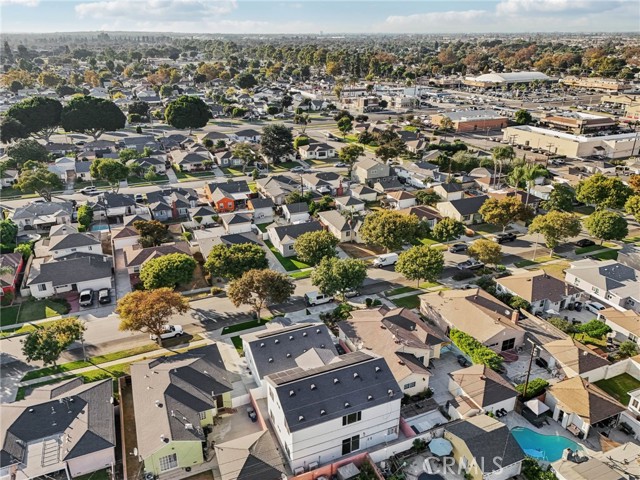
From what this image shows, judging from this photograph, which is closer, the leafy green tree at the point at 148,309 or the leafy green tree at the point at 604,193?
the leafy green tree at the point at 148,309

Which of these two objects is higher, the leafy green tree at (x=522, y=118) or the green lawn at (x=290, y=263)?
the leafy green tree at (x=522, y=118)

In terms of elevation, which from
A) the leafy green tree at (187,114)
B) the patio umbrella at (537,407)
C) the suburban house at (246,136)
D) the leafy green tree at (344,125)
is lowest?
the patio umbrella at (537,407)

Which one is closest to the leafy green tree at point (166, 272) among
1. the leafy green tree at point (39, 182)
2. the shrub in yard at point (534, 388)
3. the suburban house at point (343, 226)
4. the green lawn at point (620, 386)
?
the suburban house at point (343, 226)

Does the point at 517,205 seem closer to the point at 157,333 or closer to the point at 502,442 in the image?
the point at 502,442

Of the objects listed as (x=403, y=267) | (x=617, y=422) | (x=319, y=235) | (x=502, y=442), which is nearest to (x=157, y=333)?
(x=319, y=235)

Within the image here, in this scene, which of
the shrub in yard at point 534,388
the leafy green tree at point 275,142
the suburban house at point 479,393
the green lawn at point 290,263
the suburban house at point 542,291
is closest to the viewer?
the suburban house at point 479,393

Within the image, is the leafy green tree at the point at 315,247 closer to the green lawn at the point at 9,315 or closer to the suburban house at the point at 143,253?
the suburban house at the point at 143,253

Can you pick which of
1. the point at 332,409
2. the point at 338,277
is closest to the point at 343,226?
the point at 338,277

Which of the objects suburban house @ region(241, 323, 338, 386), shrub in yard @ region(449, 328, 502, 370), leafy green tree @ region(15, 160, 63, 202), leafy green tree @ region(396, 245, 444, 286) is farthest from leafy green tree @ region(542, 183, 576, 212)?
leafy green tree @ region(15, 160, 63, 202)

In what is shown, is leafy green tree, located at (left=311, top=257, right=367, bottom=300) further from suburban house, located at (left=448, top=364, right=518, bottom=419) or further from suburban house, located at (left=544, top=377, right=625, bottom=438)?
suburban house, located at (left=544, top=377, right=625, bottom=438)
